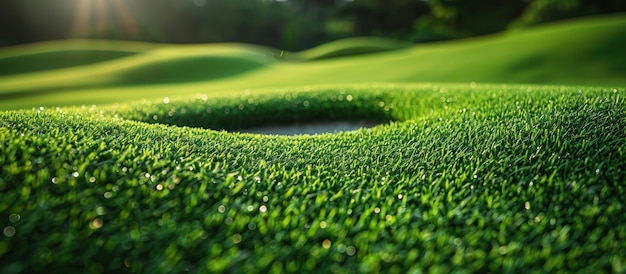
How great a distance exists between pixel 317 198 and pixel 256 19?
4662 cm

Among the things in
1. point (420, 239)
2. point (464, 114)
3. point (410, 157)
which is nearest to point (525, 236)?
point (420, 239)

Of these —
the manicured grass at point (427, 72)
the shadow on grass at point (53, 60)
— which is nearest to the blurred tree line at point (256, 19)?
the shadow on grass at point (53, 60)

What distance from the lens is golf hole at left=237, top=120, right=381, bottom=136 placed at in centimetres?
760

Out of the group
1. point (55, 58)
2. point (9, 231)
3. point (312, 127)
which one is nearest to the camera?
point (9, 231)

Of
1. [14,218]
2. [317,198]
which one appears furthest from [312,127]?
[14,218]

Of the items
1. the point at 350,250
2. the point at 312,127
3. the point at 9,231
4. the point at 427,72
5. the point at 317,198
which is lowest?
the point at 9,231

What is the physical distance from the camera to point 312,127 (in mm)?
7832

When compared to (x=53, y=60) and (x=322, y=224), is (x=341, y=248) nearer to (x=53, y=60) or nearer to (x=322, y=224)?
(x=322, y=224)

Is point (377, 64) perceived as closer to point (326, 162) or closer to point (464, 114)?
point (464, 114)

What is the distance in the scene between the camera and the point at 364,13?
4453 cm

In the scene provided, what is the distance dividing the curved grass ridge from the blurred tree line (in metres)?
30.2

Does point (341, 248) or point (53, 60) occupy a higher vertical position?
point (53, 60)

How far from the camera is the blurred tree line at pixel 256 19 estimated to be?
38.9m

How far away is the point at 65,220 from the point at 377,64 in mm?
15989
